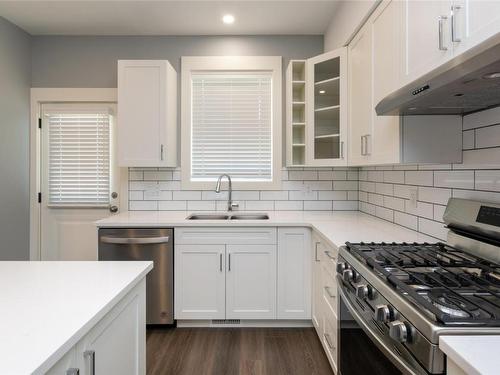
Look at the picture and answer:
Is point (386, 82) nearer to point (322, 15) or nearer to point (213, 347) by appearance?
point (322, 15)

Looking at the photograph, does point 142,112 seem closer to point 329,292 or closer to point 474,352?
point 329,292

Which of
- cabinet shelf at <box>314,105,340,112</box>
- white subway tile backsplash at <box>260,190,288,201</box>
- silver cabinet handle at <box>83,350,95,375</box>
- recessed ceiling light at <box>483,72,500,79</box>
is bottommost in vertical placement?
silver cabinet handle at <box>83,350,95,375</box>

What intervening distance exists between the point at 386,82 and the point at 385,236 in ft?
2.92

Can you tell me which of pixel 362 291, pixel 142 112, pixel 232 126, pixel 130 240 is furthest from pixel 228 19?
pixel 362 291

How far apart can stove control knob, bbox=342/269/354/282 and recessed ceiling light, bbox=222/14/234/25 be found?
236cm

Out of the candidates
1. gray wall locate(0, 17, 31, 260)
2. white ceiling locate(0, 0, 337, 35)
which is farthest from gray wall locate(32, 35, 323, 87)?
gray wall locate(0, 17, 31, 260)

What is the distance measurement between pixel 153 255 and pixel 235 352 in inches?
37.6

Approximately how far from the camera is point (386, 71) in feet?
5.97

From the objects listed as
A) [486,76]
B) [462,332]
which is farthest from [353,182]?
[462,332]

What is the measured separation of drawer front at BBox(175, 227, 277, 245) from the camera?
8.64 ft

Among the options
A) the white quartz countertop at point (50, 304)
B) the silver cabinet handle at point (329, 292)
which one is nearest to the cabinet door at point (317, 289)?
the silver cabinet handle at point (329, 292)

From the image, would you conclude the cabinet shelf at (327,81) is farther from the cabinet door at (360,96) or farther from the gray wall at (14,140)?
the gray wall at (14,140)

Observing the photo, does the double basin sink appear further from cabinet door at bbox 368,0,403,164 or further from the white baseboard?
cabinet door at bbox 368,0,403,164

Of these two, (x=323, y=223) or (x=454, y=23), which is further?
(x=323, y=223)
